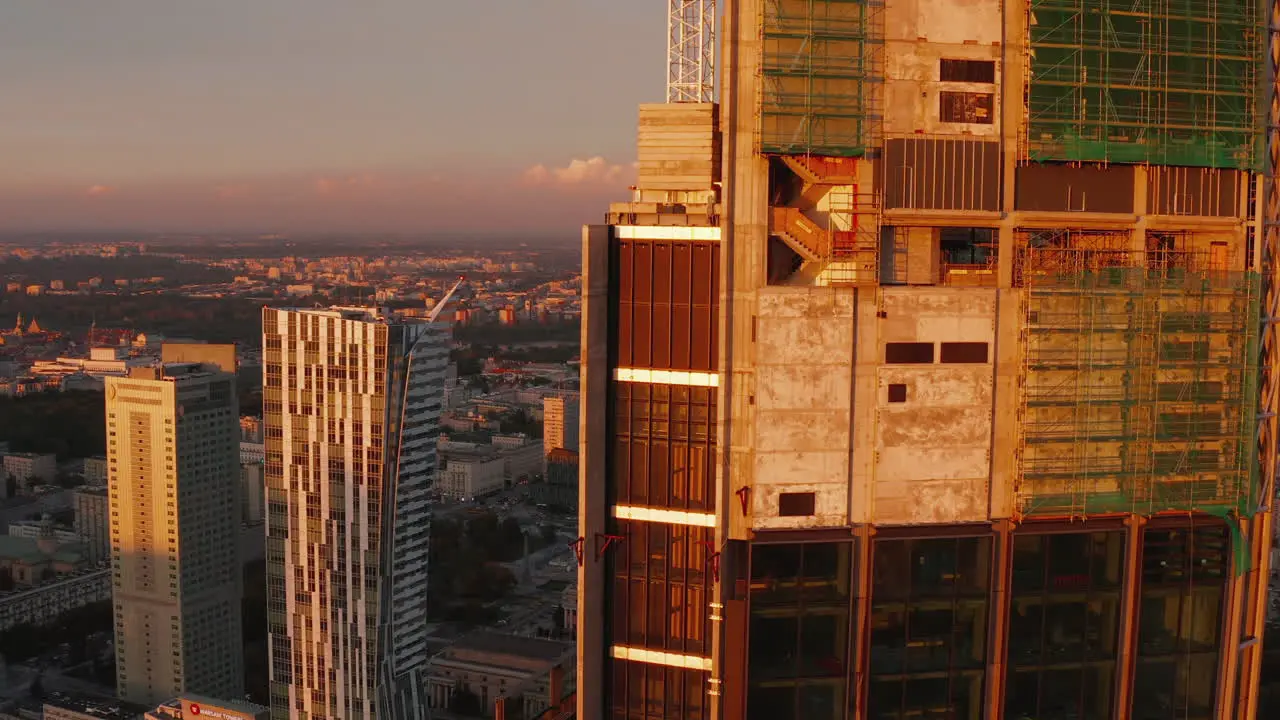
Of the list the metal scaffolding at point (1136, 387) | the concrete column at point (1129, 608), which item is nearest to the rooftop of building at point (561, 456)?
the concrete column at point (1129, 608)

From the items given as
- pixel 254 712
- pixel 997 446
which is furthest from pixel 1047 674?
pixel 254 712

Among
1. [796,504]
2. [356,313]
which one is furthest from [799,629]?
[356,313]

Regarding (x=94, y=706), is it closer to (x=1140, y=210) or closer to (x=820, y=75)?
(x=820, y=75)

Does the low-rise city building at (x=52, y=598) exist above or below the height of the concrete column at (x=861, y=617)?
below

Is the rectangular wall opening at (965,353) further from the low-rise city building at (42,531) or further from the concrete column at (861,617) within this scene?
the low-rise city building at (42,531)

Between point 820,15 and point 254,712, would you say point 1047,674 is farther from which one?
point 254,712

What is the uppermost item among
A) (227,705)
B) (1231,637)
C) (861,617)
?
(861,617)
